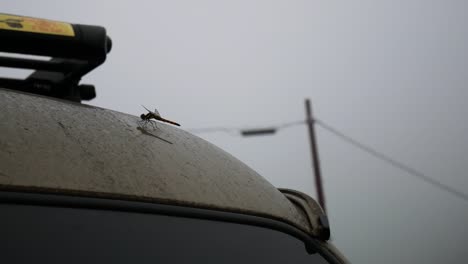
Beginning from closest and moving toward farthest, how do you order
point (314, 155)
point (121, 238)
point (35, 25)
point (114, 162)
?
point (121, 238) → point (114, 162) → point (35, 25) → point (314, 155)

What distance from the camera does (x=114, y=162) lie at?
106 cm

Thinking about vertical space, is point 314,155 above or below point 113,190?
below

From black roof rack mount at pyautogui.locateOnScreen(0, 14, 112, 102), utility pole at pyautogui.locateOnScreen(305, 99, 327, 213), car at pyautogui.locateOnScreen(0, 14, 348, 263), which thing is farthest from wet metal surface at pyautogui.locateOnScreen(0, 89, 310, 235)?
utility pole at pyautogui.locateOnScreen(305, 99, 327, 213)

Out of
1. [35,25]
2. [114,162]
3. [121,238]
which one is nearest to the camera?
[121,238]

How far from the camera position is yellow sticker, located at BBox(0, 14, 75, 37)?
1.34 meters

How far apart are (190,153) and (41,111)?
1.34 ft

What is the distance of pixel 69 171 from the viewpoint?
3.11 feet

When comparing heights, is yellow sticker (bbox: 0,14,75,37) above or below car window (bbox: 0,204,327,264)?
above

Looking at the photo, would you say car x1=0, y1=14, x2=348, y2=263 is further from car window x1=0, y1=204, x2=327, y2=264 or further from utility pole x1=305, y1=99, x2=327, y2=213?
utility pole x1=305, y1=99, x2=327, y2=213

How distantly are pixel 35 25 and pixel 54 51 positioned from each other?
88mm

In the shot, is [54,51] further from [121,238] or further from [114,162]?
[121,238]

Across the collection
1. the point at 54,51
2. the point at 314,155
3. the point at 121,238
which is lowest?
the point at 314,155

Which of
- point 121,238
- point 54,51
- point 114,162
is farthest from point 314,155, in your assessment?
point 121,238

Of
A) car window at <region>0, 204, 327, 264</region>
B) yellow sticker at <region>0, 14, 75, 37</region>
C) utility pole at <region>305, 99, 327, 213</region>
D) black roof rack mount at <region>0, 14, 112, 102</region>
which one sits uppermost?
yellow sticker at <region>0, 14, 75, 37</region>
